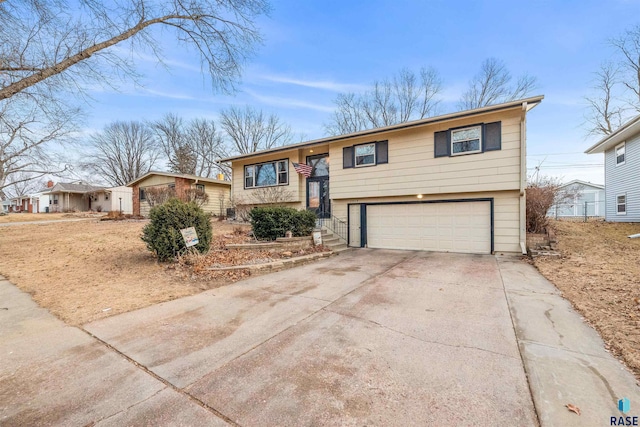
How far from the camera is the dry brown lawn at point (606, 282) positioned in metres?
3.09

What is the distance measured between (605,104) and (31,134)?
3361 cm

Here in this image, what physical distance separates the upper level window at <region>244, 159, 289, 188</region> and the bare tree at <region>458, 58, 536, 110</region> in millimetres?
17467

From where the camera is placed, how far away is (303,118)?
83.4ft

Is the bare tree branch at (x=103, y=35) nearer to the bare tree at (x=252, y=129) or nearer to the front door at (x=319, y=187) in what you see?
the front door at (x=319, y=187)

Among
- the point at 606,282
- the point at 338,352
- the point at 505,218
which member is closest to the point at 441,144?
the point at 505,218

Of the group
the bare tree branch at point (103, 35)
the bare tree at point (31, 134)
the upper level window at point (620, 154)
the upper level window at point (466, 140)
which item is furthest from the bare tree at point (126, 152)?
the upper level window at point (620, 154)

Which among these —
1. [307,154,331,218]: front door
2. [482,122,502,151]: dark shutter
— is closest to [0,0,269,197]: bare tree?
[307,154,331,218]: front door

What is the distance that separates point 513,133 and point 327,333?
8768 mm

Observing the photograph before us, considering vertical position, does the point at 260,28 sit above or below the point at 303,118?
below

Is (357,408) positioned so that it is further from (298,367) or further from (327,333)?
(327,333)

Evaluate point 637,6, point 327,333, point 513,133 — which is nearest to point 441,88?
point 637,6

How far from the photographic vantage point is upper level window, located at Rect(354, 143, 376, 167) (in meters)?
10.8

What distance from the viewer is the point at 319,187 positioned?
1279 centimetres

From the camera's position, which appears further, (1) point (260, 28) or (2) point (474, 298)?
(1) point (260, 28)
